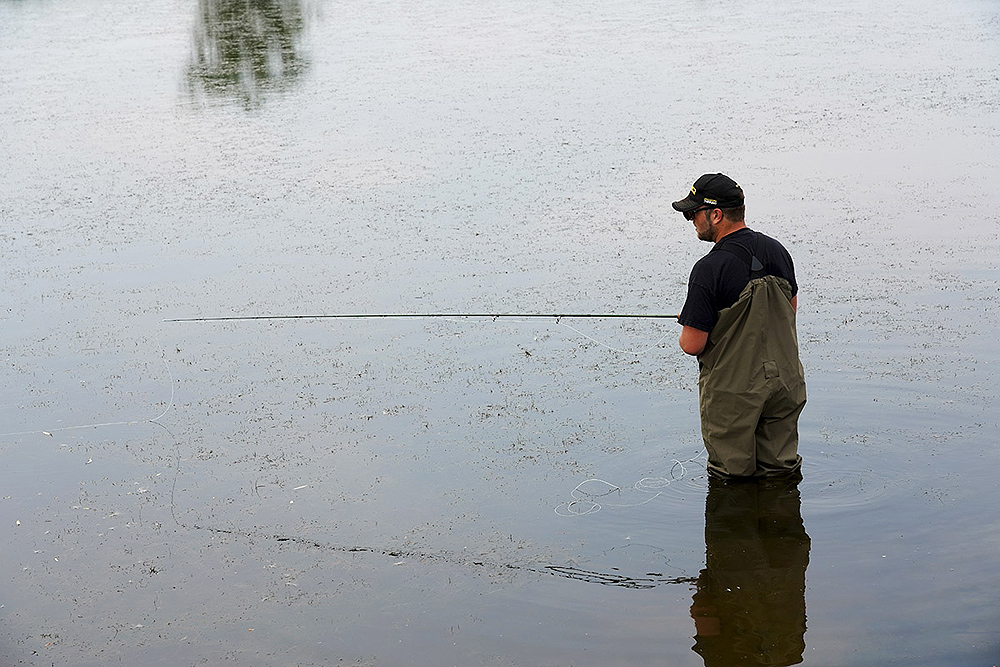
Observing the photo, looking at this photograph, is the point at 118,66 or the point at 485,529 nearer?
the point at 485,529

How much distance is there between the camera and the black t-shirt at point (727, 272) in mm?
4629

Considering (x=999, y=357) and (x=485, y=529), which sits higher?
(x=999, y=357)

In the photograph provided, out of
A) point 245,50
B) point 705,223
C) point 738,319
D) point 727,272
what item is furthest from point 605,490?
point 245,50

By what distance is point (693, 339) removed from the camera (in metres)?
4.71

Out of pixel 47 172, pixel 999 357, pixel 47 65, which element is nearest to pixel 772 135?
pixel 999 357

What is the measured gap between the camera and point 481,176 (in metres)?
10.9

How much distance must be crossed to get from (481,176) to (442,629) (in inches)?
282

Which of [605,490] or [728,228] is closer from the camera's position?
[728,228]

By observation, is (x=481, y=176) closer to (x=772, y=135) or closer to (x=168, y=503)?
(x=772, y=135)

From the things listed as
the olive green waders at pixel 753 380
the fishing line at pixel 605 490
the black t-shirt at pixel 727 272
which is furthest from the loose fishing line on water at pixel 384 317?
the black t-shirt at pixel 727 272

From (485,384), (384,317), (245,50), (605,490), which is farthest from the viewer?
(245,50)

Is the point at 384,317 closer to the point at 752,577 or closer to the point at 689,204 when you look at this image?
the point at 689,204

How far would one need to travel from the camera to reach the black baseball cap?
4.62 metres

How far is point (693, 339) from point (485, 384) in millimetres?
2028
